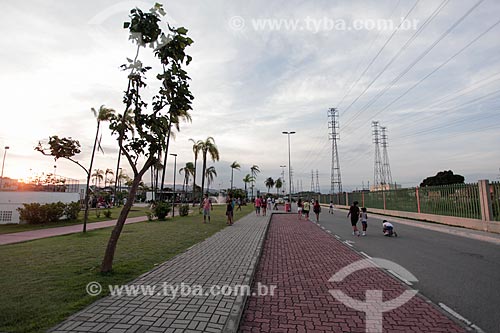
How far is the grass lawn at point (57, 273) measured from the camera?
394cm

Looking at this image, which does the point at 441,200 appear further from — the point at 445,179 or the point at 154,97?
the point at 445,179

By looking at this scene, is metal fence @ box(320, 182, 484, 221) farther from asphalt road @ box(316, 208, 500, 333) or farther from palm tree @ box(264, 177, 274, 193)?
palm tree @ box(264, 177, 274, 193)

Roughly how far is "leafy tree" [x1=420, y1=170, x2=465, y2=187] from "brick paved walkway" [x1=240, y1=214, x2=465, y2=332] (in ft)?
177

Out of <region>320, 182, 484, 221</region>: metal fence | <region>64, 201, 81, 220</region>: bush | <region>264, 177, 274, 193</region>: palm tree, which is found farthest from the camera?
<region>264, 177, 274, 193</region>: palm tree

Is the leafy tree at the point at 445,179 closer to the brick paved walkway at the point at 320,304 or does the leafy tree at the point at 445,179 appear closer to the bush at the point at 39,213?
the brick paved walkway at the point at 320,304

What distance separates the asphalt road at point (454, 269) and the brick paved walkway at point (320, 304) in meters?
0.51

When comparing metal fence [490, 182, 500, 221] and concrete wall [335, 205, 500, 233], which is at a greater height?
metal fence [490, 182, 500, 221]

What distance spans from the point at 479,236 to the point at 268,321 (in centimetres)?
1289

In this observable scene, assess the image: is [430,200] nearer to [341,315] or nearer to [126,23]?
[341,315]

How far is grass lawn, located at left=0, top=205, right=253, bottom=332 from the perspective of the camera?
3936mm

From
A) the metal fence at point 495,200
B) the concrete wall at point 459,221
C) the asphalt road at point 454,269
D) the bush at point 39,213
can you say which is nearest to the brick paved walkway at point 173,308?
the asphalt road at point 454,269


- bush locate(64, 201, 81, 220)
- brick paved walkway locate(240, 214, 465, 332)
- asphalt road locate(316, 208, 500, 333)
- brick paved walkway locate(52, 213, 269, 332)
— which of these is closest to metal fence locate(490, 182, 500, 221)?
asphalt road locate(316, 208, 500, 333)

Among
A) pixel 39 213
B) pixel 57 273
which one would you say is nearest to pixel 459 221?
pixel 57 273

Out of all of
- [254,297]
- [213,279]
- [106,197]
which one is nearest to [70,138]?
[213,279]
